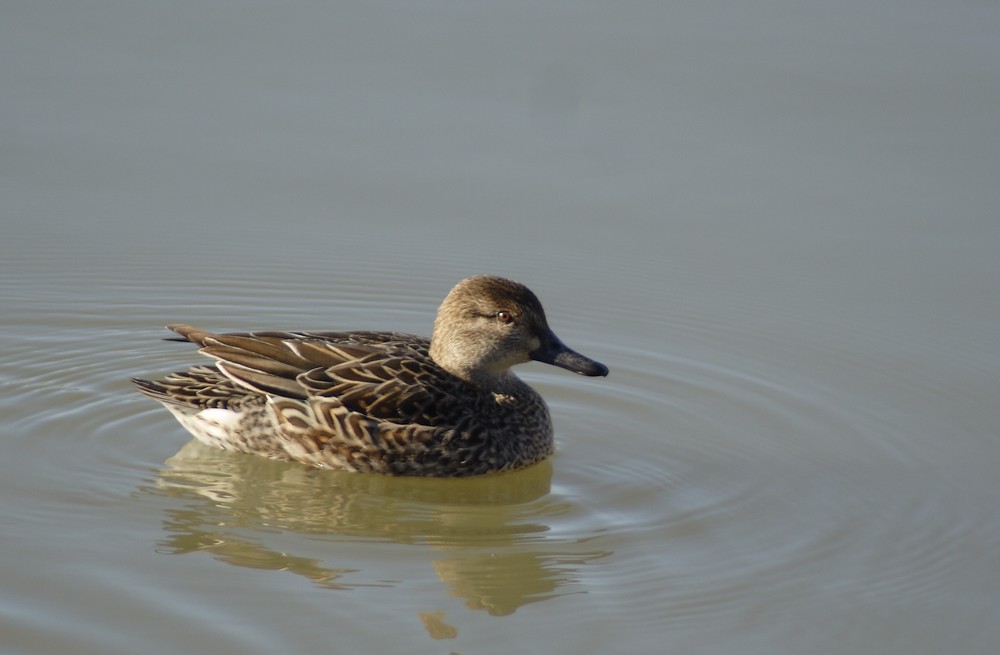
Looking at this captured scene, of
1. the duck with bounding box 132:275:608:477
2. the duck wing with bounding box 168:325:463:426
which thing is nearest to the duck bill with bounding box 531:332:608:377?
the duck with bounding box 132:275:608:477

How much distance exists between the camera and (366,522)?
7078 millimetres

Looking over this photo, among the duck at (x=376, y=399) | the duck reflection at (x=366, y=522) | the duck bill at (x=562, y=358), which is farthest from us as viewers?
the duck bill at (x=562, y=358)

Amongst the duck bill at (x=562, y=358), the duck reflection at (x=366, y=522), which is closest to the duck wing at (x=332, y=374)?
the duck reflection at (x=366, y=522)

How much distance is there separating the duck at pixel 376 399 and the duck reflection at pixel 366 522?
4.0 inches

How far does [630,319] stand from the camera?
9.53 metres

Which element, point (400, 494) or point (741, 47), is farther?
point (741, 47)

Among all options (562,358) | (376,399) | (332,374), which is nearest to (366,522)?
(376,399)

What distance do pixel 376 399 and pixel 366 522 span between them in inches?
38.5

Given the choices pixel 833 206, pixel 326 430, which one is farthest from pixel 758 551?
pixel 833 206

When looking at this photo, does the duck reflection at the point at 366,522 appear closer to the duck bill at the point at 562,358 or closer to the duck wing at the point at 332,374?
the duck wing at the point at 332,374

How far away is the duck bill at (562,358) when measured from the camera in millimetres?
8109

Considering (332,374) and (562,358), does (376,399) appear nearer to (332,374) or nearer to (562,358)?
(332,374)

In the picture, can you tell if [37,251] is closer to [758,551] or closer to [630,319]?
[630,319]

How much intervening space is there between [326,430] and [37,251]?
3.04 metres
